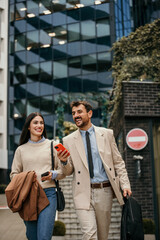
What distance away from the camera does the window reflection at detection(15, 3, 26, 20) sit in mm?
34219

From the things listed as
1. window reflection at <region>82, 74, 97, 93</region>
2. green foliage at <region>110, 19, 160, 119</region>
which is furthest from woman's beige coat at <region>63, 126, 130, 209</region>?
window reflection at <region>82, 74, 97, 93</region>

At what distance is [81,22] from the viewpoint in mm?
31984

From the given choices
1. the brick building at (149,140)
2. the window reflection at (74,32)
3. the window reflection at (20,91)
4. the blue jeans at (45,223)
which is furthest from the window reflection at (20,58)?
the blue jeans at (45,223)

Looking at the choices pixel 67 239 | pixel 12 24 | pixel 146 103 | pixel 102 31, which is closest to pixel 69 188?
pixel 67 239

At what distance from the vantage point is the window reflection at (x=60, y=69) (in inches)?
1261

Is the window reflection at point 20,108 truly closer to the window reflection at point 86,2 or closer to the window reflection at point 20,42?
the window reflection at point 20,42

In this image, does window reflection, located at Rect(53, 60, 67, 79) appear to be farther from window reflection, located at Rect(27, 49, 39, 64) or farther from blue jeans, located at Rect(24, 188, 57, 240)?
blue jeans, located at Rect(24, 188, 57, 240)

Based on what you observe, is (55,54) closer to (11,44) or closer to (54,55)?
(54,55)

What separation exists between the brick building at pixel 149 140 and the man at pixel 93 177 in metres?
5.52

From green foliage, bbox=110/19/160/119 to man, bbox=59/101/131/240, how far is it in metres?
6.21

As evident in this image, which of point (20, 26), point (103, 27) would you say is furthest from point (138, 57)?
point (20, 26)

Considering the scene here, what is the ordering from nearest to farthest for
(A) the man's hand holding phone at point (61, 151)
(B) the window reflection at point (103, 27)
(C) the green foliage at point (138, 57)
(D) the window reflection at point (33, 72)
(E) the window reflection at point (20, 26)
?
(A) the man's hand holding phone at point (61, 151), (C) the green foliage at point (138, 57), (B) the window reflection at point (103, 27), (D) the window reflection at point (33, 72), (E) the window reflection at point (20, 26)

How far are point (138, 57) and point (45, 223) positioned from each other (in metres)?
8.22

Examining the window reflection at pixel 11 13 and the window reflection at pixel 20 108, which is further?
the window reflection at pixel 11 13
